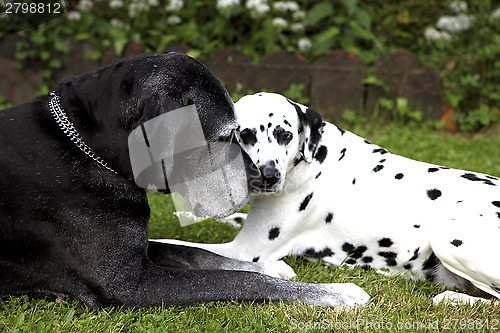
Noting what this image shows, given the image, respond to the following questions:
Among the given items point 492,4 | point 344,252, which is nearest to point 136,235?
point 344,252

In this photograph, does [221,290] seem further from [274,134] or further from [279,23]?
[279,23]

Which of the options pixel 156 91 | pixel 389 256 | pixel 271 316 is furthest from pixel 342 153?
pixel 156 91

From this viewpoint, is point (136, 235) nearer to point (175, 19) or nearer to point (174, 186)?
point (174, 186)

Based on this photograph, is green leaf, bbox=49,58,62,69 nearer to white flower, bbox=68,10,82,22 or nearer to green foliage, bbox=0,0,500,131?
green foliage, bbox=0,0,500,131

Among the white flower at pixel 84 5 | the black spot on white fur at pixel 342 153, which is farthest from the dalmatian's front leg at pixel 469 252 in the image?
the white flower at pixel 84 5

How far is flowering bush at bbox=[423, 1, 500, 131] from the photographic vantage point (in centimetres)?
787

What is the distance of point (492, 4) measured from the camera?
8.23m

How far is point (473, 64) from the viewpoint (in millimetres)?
7930

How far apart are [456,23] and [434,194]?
526 centimetres

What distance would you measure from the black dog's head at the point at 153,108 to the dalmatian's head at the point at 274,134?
1.08 ft

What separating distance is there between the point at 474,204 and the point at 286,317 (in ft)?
4.77

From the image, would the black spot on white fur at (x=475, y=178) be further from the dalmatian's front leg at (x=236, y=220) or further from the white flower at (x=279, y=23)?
the white flower at (x=279, y=23)

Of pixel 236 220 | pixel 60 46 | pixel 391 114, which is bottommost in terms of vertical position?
pixel 391 114

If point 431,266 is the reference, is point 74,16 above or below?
above
